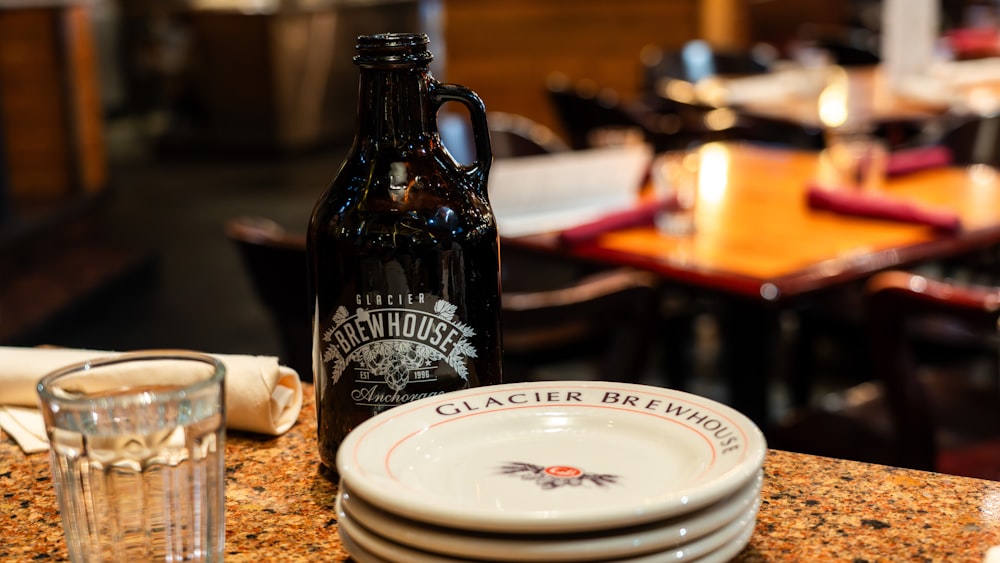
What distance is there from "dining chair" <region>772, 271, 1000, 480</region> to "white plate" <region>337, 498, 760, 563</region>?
1274mm

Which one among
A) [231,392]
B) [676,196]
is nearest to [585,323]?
[676,196]

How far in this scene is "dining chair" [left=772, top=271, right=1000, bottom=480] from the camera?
1.86 meters

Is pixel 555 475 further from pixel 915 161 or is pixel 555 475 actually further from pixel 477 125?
pixel 915 161

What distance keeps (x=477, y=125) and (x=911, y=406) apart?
1308mm

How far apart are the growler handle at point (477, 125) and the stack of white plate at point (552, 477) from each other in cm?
15

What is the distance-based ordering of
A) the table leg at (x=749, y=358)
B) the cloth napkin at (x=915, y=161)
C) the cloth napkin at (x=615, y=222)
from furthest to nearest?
the cloth napkin at (x=915, y=161), the table leg at (x=749, y=358), the cloth napkin at (x=615, y=222)

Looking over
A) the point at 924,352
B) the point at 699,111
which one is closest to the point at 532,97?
the point at 699,111

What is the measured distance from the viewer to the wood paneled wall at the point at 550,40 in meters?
6.87

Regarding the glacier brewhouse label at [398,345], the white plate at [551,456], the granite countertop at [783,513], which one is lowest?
the granite countertop at [783,513]

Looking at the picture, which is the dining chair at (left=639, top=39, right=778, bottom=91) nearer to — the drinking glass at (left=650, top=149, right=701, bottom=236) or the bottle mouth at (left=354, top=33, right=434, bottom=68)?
the drinking glass at (left=650, top=149, right=701, bottom=236)

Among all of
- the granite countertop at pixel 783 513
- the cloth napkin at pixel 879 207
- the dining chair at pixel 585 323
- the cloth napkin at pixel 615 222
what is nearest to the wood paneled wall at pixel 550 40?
the dining chair at pixel 585 323

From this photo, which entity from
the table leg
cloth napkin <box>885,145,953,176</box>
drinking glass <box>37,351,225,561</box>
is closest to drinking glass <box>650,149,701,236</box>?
the table leg

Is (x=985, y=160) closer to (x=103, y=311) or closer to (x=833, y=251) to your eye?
(x=833, y=251)

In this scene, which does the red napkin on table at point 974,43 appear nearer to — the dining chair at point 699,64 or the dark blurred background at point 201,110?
the dining chair at point 699,64
